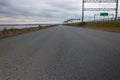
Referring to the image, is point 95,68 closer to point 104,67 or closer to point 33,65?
point 104,67

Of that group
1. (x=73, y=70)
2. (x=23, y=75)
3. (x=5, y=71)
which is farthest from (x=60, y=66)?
(x=5, y=71)

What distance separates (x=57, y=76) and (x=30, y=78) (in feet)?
2.33

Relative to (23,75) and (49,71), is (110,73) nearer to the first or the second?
(49,71)

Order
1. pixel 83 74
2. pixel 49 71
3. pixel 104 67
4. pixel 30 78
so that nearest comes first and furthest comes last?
1. pixel 30 78
2. pixel 83 74
3. pixel 49 71
4. pixel 104 67

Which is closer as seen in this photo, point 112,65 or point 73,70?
point 73,70

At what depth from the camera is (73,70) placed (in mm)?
4926

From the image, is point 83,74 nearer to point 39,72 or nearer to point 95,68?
point 95,68

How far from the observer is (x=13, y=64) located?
5750 mm

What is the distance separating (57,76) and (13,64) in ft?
6.82

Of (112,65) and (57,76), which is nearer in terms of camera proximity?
(57,76)

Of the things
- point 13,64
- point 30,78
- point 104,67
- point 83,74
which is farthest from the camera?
point 13,64

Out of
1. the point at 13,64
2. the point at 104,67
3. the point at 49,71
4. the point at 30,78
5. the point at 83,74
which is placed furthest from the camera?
the point at 13,64

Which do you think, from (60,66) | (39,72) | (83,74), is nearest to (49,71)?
(39,72)

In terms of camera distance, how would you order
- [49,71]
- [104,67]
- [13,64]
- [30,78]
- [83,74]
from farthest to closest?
1. [13,64]
2. [104,67]
3. [49,71]
4. [83,74]
5. [30,78]
